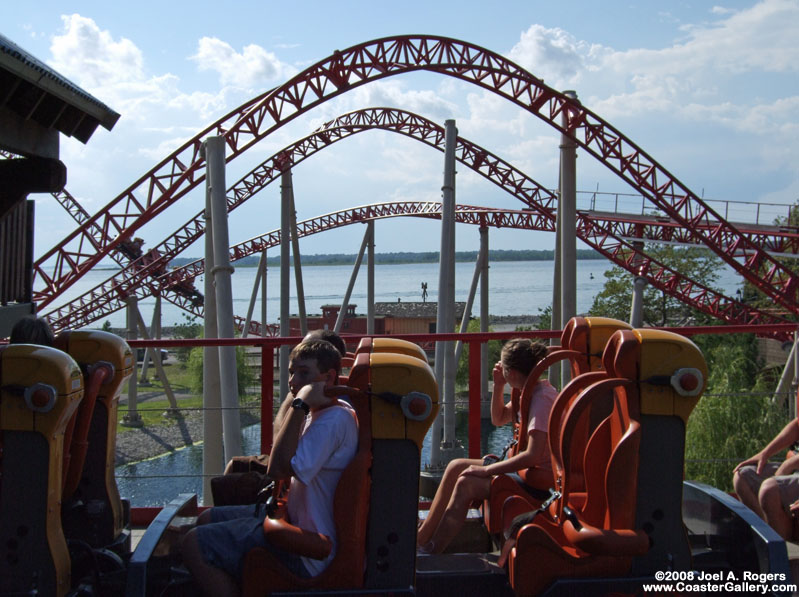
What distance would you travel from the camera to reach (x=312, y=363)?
Answer: 2.58m

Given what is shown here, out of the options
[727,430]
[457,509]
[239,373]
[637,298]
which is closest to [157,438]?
[239,373]

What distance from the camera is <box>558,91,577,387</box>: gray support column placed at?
9.95 meters

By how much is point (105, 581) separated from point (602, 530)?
1.72 m

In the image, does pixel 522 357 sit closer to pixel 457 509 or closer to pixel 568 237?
pixel 457 509

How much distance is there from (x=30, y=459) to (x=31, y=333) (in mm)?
589

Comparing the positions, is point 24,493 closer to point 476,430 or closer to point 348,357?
point 348,357

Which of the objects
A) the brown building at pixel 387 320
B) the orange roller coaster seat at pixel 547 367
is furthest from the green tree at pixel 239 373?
the orange roller coaster seat at pixel 547 367

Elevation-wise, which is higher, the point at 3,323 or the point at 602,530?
the point at 3,323

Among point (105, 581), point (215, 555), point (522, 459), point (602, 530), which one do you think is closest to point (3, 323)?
point (105, 581)

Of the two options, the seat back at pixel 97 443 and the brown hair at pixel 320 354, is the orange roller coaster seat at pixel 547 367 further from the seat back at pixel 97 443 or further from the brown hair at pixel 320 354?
the seat back at pixel 97 443

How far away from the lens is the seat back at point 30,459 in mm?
2414

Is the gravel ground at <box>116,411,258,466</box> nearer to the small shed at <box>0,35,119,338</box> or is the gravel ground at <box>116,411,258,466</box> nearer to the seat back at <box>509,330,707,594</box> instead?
the small shed at <box>0,35,119,338</box>

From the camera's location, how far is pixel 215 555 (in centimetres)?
249

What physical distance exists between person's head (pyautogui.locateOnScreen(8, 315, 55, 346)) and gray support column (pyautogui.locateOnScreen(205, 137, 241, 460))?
11.2 feet
